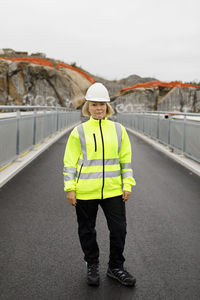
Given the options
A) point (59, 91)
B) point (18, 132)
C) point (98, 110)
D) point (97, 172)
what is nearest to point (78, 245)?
point (97, 172)

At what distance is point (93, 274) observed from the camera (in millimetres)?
3215

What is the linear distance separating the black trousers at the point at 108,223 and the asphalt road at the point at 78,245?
215 millimetres

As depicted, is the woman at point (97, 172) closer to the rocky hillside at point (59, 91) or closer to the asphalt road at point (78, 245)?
the asphalt road at point (78, 245)

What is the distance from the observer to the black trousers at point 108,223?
3.20 metres

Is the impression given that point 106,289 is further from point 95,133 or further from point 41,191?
point 41,191

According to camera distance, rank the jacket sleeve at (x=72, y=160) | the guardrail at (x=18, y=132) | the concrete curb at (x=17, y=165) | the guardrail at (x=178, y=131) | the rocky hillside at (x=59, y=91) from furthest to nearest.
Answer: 1. the rocky hillside at (x=59, y=91)
2. the guardrail at (x=178, y=131)
3. the guardrail at (x=18, y=132)
4. the concrete curb at (x=17, y=165)
5. the jacket sleeve at (x=72, y=160)

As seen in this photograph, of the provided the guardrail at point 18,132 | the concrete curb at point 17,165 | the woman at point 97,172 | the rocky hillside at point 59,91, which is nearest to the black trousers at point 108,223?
the woman at point 97,172

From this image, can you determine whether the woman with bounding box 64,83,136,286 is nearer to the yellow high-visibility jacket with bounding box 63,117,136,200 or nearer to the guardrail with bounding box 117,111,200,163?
the yellow high-visibility jacket with bounding box 63,117,136,200

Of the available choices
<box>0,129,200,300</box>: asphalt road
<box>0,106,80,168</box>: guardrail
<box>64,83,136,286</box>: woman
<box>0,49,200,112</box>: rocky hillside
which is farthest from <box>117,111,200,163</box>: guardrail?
<box>0,49,200,112</box>: rocky hillside

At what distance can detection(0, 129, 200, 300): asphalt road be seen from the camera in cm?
311

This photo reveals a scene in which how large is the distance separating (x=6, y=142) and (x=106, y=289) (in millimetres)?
5705

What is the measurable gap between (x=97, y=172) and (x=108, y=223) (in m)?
0.48

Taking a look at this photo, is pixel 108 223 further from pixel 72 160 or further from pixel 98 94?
pixel 98 94

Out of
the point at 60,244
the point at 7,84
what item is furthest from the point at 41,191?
the point at 7,84
